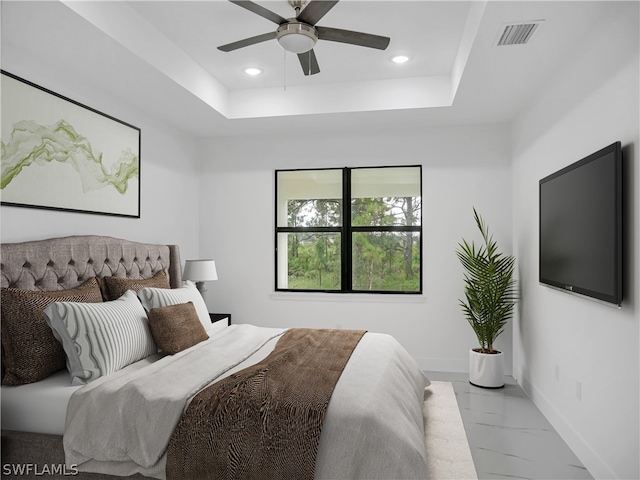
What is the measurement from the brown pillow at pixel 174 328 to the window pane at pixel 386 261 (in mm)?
2180

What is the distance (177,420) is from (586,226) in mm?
2345

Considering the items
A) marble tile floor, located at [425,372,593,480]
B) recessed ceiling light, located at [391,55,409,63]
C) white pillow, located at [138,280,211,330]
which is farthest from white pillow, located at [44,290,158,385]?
recessed ceiling light, located at [391,55,409,63]

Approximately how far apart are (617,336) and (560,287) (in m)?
0.68

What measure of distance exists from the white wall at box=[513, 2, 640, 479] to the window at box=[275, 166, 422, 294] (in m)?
1.24

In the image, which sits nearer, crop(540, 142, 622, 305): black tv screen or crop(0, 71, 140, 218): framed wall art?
crop(540, 142, 622, 305): black tv screen

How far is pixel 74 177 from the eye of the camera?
3.21 metres

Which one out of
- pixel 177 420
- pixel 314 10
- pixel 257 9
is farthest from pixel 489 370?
pixel 257 9

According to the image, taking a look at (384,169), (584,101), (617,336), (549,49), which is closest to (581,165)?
(584,101)

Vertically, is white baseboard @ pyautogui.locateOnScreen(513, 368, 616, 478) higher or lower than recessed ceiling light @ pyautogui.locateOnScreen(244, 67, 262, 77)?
lower

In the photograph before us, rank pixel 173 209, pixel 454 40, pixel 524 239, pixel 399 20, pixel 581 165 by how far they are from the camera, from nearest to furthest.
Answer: pixel 581 165
pixel 399 20
pixel 454 40
pixel 524 239
pixel 173 209

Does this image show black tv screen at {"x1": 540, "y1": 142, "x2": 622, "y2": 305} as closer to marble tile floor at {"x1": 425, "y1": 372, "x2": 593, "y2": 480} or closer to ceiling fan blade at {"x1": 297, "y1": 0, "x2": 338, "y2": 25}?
marble tile floor at {"x1": 425, "y1": 372, "x2": 593, "y2": 480}

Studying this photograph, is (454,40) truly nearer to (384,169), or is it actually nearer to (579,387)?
(384,169)

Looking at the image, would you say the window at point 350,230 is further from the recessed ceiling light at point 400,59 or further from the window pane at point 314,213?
the recessed ceiling light at point 400,59

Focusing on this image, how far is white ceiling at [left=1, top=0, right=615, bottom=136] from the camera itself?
2.56 metres
